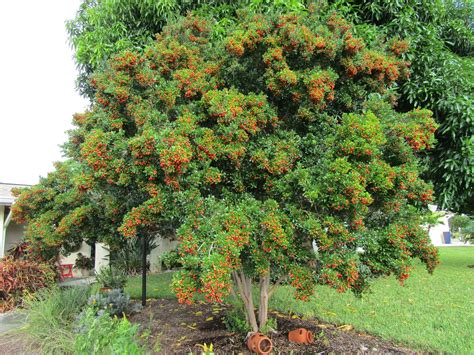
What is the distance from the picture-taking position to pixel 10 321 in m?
6.08

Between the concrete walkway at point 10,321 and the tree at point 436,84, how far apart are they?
6.70m

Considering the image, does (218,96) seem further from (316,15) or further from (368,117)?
(316,15)

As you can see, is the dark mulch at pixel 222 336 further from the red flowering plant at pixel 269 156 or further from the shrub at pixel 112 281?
the shrub at pixel 112 281

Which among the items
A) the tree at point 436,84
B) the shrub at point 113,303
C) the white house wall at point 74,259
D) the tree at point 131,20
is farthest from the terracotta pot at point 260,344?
the white house wall at point 74,259

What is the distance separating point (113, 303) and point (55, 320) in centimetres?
91

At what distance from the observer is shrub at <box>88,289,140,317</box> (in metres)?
5.39

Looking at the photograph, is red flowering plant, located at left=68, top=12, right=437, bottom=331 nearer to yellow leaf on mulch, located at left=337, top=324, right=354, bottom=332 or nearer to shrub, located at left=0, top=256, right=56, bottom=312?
yellow leaf on mulch, located at left=337, top=324, right=354, bottom=332

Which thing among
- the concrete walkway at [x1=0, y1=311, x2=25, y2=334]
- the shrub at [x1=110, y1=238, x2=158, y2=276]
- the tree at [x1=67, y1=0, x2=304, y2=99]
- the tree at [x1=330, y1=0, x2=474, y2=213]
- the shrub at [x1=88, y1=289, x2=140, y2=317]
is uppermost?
the tree at [x1=67, y1=0, x2=304, y2=99]

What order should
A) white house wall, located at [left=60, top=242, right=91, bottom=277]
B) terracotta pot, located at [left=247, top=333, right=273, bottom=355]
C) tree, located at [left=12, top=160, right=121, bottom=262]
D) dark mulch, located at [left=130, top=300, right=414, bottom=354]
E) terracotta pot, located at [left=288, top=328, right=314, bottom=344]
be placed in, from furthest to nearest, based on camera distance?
white house wall, located at [left=60, top=242, right=91, bottom=277]
tree, located at [left=12, top=160, right=121, bottom=262]
terracotta pot, located at [left=288, top=328, right=314, bottom=344]
dark mulch, located at [left=130, top=300, right=414, bottom=354]
terracotta pot, located at [left=247, top=333, right=273, bottom=355]

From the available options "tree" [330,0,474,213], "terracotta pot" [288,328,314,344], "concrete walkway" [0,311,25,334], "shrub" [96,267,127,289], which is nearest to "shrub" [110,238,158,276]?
"shrub" [96,267,127,289]

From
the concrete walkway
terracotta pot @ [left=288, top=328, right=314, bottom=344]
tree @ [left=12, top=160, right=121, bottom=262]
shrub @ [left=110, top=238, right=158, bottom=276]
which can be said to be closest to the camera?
terracotta pot @ [left=288, top=328, right=314, bottom=344]

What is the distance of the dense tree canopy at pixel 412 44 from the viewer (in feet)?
17.1

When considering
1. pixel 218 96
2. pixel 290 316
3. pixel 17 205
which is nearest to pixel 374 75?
pixel 218 96

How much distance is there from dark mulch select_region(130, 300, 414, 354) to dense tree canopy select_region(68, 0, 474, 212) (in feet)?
8.16
